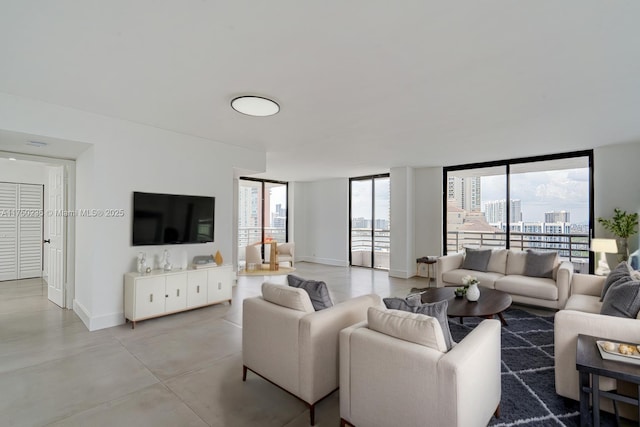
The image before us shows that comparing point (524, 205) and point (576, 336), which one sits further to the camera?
point (524, 205)

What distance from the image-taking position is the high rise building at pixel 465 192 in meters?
6.61

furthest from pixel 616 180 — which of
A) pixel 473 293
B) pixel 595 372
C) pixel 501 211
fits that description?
pixel 595 372

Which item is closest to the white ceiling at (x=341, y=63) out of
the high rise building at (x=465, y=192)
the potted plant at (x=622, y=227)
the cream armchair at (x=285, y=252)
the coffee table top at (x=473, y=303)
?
the potted plant at (x=622, y=227)

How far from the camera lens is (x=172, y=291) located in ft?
13.5

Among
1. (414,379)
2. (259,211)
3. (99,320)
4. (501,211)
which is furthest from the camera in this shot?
(259,211)

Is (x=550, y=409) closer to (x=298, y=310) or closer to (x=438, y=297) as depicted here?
(x=438, y=297)

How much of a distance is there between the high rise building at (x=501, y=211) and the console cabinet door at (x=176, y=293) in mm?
5913

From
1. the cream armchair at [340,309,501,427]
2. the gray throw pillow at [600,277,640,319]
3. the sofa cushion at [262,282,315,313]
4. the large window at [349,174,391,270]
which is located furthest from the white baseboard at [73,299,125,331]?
the large window at [349,174,391,270]

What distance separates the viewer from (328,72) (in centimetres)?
258

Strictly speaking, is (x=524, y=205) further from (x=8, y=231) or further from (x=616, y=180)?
(x=8, y=231)

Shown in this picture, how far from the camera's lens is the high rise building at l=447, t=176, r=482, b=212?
6613 mm

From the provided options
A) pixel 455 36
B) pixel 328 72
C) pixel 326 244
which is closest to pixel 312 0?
pixel 328 72

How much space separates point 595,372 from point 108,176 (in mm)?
4865

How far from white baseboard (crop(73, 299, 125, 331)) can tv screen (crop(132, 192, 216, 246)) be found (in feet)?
3.05
